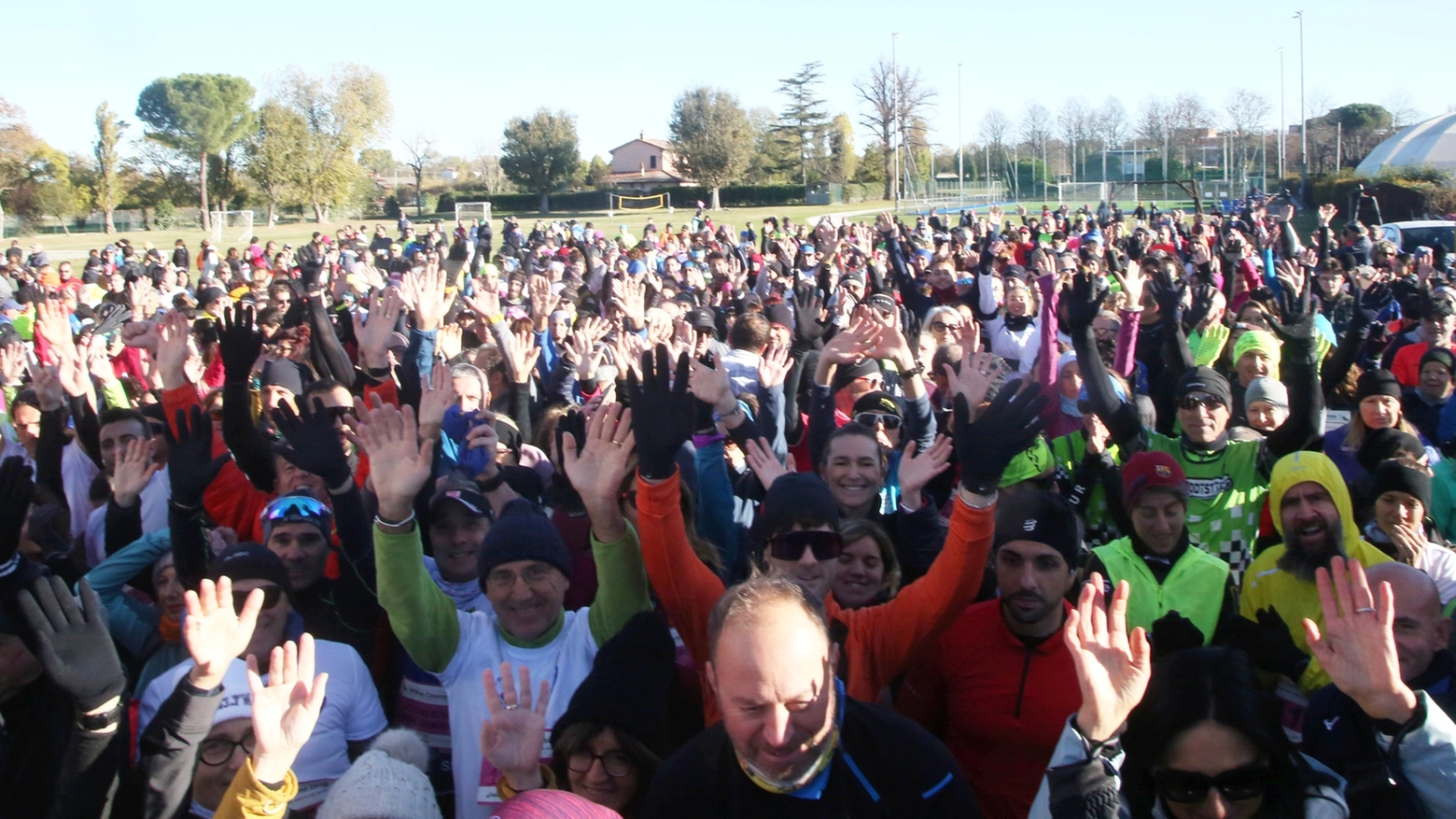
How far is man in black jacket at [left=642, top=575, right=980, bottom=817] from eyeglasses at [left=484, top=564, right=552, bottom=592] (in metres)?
1.16

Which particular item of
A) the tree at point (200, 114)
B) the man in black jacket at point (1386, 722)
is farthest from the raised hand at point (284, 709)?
the tree at point (200, 114)

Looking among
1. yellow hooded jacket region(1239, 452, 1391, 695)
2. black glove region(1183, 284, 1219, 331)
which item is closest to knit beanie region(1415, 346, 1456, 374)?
black glove region(1183, 284, 1219, 331)

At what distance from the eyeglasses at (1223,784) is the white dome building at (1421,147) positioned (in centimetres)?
5810

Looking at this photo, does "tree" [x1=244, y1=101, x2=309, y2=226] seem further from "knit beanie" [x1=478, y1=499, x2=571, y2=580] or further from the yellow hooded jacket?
the yellow hooded jacket

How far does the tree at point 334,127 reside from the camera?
209 feet

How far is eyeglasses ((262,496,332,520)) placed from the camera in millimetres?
4086

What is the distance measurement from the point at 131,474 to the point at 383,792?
2.85 m

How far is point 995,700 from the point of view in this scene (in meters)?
3.21

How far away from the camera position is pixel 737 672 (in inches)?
85.0

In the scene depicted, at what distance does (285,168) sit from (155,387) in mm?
60425

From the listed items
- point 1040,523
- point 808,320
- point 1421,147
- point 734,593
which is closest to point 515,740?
point 734,593

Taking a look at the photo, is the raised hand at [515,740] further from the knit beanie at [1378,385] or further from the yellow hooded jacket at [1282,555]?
the knit beanie at [1378,385]

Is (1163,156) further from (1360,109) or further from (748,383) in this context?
(748,383)

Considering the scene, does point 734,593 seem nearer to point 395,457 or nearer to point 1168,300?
point 395,457
